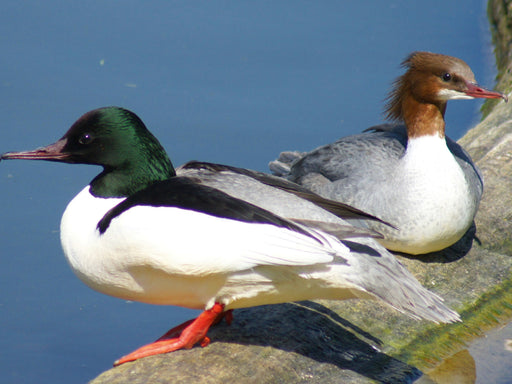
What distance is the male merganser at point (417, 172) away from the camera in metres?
4.03

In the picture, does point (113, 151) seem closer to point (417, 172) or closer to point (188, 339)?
point (188, 339)

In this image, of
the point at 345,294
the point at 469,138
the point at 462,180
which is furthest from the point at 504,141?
the point at 345,294

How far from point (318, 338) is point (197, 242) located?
901 millimetres

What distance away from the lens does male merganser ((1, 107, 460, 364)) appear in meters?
2.80

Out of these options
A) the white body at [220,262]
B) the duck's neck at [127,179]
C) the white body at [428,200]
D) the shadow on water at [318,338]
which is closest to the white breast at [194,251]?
the white body at [220,262]

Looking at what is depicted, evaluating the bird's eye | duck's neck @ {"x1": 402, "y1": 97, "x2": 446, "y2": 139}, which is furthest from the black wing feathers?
duck's neck @ {"x1": 402, "y1": 97, "x2": 446, "y2": 139}

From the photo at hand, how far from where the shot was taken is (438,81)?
13.6ft

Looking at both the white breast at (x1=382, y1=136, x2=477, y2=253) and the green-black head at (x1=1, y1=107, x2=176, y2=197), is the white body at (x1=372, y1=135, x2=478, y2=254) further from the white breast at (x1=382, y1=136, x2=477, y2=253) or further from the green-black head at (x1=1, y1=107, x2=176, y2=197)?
the green-black head at (x1=1, y1=107, x2=176, y2=197)

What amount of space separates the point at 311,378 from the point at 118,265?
95 cm

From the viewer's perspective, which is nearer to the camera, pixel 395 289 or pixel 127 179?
pixel 395 289

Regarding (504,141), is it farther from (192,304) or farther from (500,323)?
(192,304)

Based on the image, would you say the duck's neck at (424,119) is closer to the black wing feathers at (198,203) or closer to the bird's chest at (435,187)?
the bird's chest at (435,187)

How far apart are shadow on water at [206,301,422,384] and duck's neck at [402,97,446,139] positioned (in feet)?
4.22

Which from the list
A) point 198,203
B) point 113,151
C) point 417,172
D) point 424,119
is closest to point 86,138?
point 113,151
